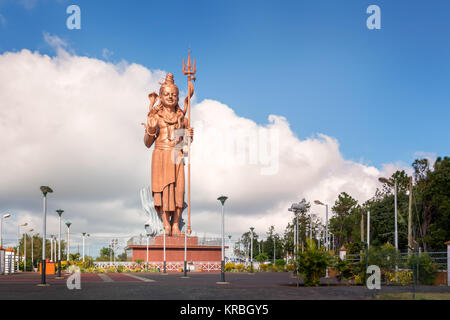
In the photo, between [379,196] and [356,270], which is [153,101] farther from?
[379,196]

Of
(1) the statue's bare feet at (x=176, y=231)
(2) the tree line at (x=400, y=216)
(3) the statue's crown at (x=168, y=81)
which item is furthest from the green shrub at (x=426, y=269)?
(3) the statue's crown at (x=168, y=81)

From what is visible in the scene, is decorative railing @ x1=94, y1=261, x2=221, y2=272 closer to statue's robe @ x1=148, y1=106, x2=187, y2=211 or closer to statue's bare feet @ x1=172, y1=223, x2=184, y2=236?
statue's bare feet @ x1=172, y1=223, x2=184, y2=236

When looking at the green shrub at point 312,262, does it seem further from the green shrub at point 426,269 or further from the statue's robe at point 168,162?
the statue's robe at point 168,162

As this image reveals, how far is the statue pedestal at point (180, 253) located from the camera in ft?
137

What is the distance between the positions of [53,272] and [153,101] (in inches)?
615

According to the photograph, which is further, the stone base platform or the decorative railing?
the stone base platform

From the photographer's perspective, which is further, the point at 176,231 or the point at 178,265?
the point at 176,231

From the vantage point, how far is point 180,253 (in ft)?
137

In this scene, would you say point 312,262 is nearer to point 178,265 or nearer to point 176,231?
point 178,265

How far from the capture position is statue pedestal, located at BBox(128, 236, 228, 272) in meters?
41.6

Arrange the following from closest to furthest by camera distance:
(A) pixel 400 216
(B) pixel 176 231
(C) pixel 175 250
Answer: (C) pixel 175 250
(B) pixel 176 231
(A) pixel 400 216

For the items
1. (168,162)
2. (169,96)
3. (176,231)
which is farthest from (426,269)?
(169,96)

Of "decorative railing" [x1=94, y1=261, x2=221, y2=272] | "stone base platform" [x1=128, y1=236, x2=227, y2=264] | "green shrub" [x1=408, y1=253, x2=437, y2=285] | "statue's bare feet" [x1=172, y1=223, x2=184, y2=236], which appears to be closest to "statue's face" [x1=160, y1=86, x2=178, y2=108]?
"statue's bare feet" [x1=172, y1=223, x2=184, y2=236]

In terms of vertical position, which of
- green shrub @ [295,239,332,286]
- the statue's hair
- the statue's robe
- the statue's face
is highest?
the statue's hair
